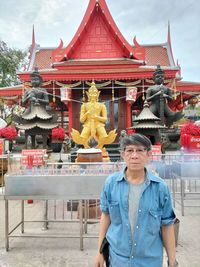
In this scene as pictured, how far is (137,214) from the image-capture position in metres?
1.95

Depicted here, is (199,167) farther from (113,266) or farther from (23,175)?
(113,266)

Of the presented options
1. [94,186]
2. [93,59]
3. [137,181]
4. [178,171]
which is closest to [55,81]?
[93,59]

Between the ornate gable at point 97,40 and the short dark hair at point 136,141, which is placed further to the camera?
the ornate gable at point 97,40

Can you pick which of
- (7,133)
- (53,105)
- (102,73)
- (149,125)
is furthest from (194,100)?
(7,133)

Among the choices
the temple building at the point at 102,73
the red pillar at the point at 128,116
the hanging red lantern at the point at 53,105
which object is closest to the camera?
the temple building at the point at 102,73

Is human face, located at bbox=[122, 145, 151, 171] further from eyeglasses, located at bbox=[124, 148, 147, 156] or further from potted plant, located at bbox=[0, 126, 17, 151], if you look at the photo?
potted plant, located at bbox=[0, 126, 17, 151]

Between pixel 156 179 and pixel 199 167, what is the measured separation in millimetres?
3165

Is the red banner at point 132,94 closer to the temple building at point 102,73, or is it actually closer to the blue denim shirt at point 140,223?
the temple building at point 102,73

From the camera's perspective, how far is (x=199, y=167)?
491cm

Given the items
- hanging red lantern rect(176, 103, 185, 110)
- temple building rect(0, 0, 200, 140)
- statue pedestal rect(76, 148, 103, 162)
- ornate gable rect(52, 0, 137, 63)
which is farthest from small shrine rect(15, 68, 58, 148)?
hanging red lantern rect(176, 103, 185, 110)

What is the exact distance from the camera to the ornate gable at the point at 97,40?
1577 centimetres

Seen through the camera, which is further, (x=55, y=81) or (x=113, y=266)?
(x=55, y=81)

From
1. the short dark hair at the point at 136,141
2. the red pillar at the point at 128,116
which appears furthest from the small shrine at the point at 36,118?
the short dark hair at the point at 136,141

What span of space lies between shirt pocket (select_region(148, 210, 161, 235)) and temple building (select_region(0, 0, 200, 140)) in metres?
11.8
